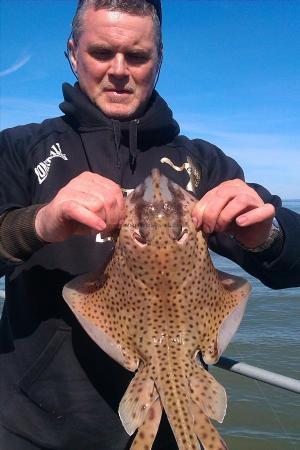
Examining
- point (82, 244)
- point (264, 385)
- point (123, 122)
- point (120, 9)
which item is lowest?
point (264, 385)

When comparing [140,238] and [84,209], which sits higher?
[84,209]

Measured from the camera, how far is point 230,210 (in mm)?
2633

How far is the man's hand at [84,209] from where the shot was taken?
2486 mm

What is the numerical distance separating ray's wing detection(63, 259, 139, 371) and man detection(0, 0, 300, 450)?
44cm

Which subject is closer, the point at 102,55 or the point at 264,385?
the point at 102,55

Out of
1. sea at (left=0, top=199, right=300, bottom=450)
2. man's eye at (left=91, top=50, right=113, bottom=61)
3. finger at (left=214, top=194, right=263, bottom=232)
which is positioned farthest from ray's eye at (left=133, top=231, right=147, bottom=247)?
sea at (left=0, top=199, right=300, bottom=450)

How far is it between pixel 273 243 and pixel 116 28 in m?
1.73

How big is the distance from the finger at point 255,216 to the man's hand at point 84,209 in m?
0.64

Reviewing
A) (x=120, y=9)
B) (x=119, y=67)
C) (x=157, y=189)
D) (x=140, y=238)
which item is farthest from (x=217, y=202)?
(x=120, y=9)

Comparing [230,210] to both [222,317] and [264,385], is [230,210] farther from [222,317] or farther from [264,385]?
[264,385]

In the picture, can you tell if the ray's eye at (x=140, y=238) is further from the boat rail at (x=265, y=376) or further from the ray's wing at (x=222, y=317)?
the boat rail at (x=265, y=376)

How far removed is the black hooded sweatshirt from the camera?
130 inches

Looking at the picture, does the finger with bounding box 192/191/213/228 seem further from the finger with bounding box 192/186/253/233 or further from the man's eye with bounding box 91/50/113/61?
the man's eye with bounding box 91/50/113/61

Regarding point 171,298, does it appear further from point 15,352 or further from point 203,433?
point 15,352
